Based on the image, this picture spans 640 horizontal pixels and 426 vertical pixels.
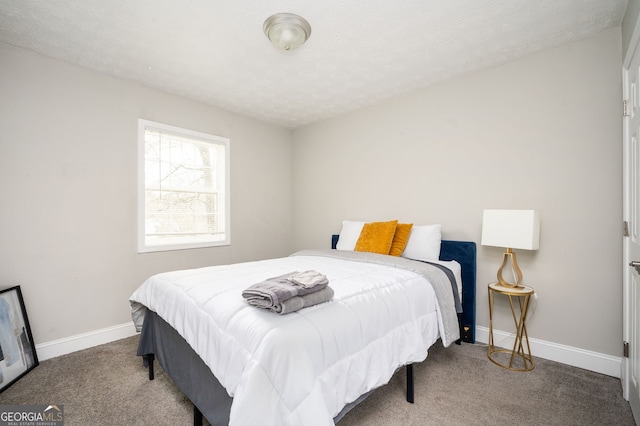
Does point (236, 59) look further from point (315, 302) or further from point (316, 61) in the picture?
point (315, 302)

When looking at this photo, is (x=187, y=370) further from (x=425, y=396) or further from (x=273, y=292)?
(x=425, y=396)

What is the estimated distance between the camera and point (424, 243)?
2.84 metres

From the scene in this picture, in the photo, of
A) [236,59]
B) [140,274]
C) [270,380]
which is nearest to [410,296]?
[270,380]

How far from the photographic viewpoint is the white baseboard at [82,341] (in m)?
2.43

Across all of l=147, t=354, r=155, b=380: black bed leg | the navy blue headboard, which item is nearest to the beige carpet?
l=147, t=354, r=155, b=380: black bed leg

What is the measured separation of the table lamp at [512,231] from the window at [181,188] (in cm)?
292

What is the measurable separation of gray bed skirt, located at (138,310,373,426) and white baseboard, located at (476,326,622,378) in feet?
5.91

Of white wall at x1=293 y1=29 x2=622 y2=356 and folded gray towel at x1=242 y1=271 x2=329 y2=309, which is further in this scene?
white wall at x1=293 y1=29 x2=622 y2=356

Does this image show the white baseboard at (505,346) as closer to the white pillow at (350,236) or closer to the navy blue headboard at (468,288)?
the navy blue headboard at (468,288)

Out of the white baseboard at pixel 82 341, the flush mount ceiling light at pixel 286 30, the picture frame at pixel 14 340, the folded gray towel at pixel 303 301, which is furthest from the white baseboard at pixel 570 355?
the picture frame at pixel 14 340

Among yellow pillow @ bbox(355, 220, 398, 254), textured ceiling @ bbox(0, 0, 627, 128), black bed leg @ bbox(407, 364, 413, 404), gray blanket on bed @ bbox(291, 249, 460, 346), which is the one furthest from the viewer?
yellow pillow @ bbox(355, 220, 398, 254)

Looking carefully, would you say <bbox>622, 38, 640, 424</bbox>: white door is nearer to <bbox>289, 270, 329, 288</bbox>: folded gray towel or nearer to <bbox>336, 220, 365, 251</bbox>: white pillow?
<bbox>289, 270, 329, 288</bbox>: folded gray towel

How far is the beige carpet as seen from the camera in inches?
66.1

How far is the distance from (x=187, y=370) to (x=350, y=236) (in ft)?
6.90
